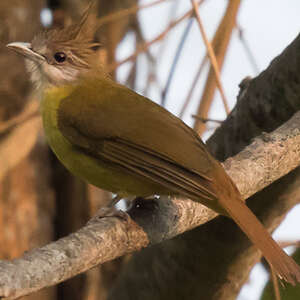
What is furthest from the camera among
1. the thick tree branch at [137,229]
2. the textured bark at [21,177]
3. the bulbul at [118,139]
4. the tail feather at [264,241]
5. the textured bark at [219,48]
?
the textured bark at [21,177]

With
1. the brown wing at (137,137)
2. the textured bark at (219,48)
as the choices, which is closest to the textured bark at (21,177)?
the textured bark at (219,48)

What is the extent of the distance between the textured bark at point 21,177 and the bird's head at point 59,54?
1582 millimetres

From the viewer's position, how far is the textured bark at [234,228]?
11.0 ft

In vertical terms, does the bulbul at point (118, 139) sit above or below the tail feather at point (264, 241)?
above

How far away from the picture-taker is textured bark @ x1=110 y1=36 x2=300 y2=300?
3.34 m

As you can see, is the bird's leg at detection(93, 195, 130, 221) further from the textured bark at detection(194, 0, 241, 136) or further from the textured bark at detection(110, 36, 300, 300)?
the textured bark at detection(194, 0, 241, 136)

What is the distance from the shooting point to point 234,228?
3459mm

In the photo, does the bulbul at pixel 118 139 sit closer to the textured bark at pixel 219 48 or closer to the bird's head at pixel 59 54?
the bird's head at pixel 59 54

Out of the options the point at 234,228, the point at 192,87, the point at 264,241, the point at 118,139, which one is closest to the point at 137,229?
the point at 264,241

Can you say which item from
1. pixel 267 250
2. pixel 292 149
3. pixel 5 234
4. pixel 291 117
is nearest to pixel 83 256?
pixel 267 250

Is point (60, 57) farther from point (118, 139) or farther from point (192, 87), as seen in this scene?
point (192, 87)

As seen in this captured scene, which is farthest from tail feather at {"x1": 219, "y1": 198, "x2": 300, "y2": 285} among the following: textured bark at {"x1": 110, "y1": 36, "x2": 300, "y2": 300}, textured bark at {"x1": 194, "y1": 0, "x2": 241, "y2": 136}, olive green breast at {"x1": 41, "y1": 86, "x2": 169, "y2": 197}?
textured bark at {"x1": 194, "y1": 0, "x2": 241, "y2": 136}

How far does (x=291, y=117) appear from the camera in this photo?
3.26 m

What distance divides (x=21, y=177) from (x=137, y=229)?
289 centimetres
